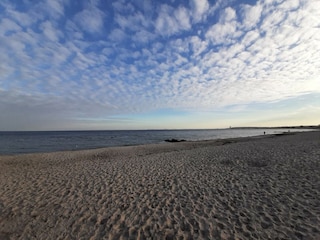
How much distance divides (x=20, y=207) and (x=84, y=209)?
2269 millimetres

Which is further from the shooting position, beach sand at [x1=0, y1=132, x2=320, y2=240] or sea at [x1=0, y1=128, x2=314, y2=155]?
sea at [x1=0, y1=128, x2=314, y2=155]

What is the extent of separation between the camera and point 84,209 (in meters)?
5.72

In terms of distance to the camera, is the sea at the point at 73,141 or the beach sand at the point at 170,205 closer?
the beach sand at the point at 170,205

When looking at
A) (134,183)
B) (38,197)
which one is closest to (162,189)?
(134,183)

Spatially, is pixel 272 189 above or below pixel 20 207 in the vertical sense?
above

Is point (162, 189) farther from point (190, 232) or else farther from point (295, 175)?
point (295, 175)

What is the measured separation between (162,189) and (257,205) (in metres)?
3.34

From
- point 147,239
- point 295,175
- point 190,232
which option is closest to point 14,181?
point 147,239

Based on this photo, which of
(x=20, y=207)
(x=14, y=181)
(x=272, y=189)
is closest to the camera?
(x=20, y=207)

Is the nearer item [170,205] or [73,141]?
[170,205]

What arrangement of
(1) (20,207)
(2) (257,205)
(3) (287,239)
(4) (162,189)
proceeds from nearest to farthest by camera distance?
1. (3) (287,239)
2. (2) (257,205)
3. (1) (20,207)
4. (4) (162,189)

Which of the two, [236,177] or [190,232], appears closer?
[190,232]

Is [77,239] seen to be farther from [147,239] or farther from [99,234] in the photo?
[147,239]

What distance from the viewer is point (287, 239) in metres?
3.90
